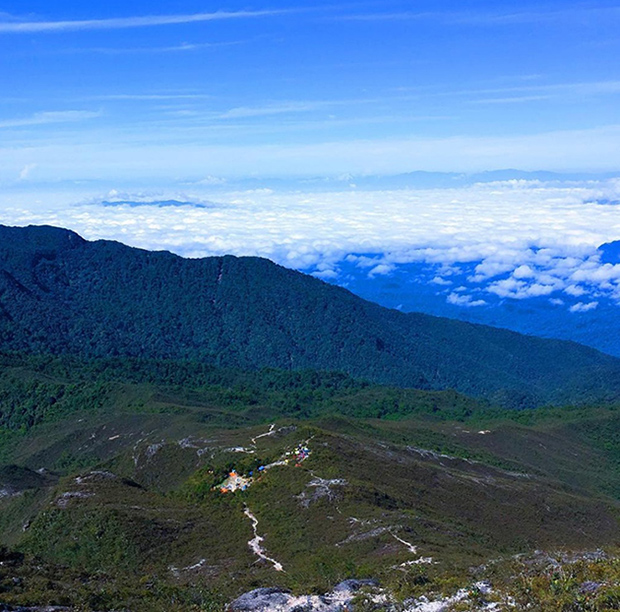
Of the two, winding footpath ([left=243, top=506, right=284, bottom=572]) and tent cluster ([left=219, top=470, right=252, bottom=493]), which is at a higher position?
tent cluster ([left=219, top=470, right=252, bottom=493])

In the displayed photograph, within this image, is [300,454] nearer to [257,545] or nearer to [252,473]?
[252,473]

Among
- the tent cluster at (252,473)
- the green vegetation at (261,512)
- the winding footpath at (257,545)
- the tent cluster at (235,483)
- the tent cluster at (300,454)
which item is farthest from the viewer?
the tent cluster at (300,454)

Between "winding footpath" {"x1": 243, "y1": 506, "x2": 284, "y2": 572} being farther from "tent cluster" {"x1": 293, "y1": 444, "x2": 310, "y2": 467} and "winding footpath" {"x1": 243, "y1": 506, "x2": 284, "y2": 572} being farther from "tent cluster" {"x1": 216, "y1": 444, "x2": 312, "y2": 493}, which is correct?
"tent cluster" {"x1": 293, "y1": 444, "x2": 310, "y2": 467}

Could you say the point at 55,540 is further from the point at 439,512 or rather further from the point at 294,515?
the point at 439,512

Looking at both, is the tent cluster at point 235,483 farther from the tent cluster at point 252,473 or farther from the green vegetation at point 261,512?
the green vegetation at point 261,512

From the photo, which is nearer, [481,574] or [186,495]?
[481,574]

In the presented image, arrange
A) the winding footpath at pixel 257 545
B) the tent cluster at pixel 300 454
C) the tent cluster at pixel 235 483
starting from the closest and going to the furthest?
the winding footpath at pixel 257 545
the tent cluster at pixel 235 483
the tent cluster at pixel 300 454

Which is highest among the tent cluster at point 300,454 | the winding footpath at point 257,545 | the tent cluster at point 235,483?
the tent cluster at point 300,454

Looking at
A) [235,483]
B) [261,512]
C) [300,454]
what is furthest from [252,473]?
[261,512]

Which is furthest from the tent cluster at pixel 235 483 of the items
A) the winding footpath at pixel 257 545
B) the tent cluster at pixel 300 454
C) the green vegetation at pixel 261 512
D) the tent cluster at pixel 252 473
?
the tent cluster at pixel 300 454

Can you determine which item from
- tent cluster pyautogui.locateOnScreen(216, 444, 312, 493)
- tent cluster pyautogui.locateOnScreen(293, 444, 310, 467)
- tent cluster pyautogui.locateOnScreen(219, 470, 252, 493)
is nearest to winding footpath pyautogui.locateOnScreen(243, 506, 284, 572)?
tent cluster pyautogui.locateOnScreen(219, 470, 252, 493)

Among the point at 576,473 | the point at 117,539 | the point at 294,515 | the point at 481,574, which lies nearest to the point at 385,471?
the point at 294,515
